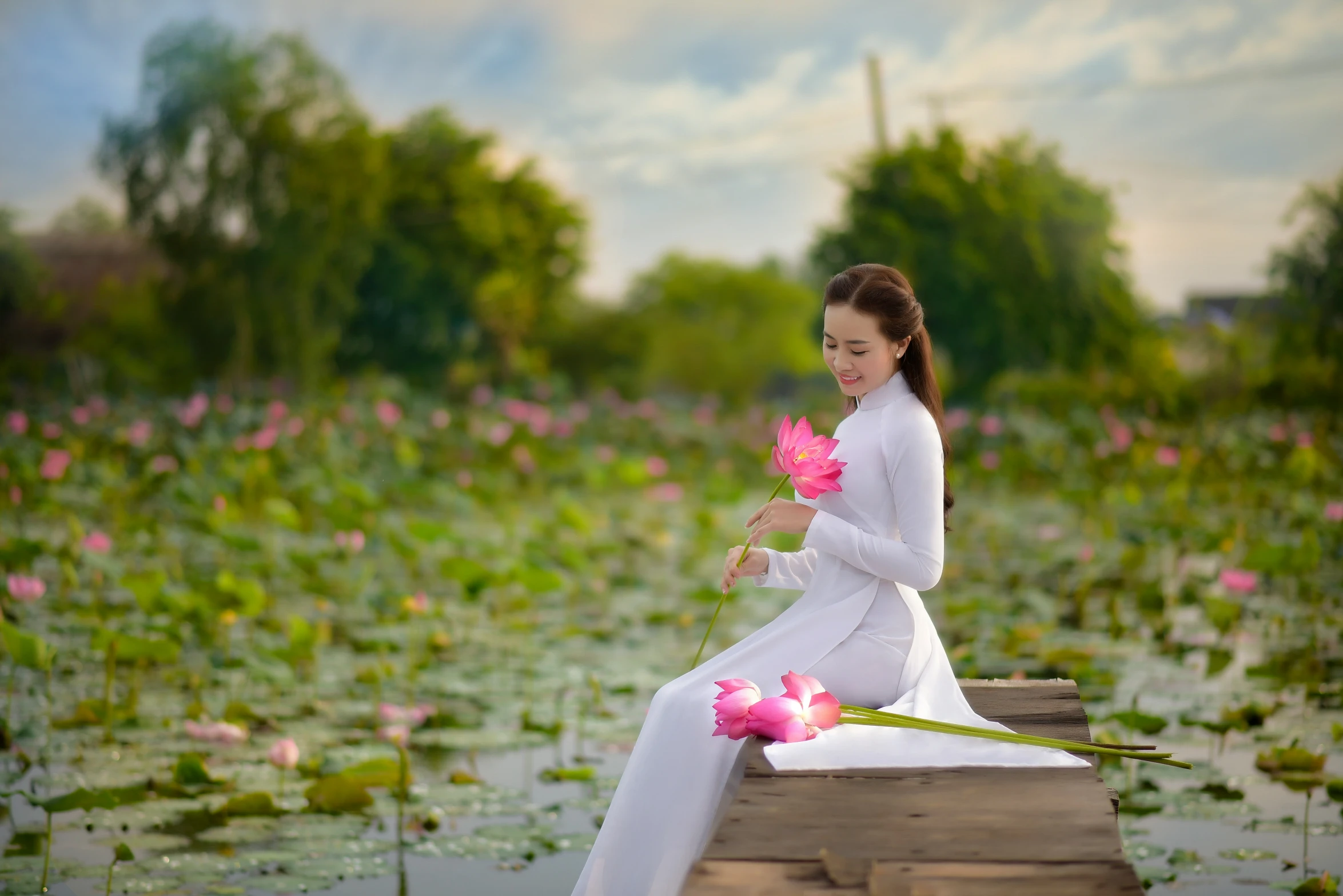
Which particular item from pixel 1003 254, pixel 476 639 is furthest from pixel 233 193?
pixel 476 639

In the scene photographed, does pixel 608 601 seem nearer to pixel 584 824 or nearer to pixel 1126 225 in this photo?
pixel 584 824

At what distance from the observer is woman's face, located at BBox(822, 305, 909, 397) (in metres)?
1.50

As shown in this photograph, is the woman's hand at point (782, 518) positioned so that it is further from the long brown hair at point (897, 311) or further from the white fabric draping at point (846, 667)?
the long brown hair at point (897, 311)

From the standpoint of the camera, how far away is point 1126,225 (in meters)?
8.80

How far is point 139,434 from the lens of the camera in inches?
241

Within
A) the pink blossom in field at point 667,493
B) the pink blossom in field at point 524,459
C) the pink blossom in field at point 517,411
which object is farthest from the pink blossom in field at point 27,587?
the pink blossom in field at point 517,411

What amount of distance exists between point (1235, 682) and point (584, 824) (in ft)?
6.04

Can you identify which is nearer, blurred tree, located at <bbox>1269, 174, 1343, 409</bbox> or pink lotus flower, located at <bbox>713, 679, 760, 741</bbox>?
A: pink lotus flower, located at <bbox>713, 679, 760, 741</bbox>

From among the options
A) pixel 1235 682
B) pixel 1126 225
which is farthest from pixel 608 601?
pixel 1126 225

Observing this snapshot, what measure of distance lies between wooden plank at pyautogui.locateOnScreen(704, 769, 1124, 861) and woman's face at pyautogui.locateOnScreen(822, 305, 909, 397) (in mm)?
452

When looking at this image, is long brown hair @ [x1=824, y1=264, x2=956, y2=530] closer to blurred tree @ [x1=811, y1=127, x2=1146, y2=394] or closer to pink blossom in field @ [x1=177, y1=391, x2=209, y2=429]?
pink blossom in field @ [x1=177, y1=391, x2=209, y2=429]

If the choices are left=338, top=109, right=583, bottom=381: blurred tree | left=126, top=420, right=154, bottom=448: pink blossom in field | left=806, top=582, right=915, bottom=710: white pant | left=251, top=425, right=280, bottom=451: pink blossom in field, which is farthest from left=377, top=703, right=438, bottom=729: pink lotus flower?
left=338, top=109, right=583, bottom=381: blurred tree

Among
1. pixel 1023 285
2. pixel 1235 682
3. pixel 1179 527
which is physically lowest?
pixel 1235 682

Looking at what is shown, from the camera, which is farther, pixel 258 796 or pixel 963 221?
pixel 963 221
